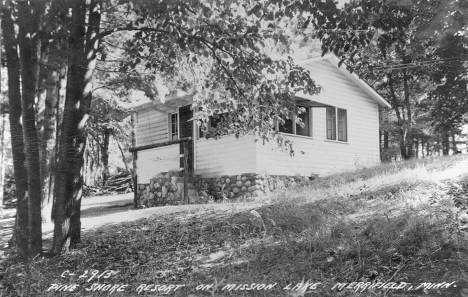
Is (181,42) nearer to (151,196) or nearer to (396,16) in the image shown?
(396,16)

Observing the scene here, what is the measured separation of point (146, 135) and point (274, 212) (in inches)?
444

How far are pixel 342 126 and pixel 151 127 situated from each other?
306 inches

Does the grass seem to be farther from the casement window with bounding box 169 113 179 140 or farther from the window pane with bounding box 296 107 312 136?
the casement window with bounding box 169 113 179 140

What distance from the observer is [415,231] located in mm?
5289

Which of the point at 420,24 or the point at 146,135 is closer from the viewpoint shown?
the point at 420,24

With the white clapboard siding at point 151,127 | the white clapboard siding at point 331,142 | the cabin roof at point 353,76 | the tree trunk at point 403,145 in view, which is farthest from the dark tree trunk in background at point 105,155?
the tree trunk at point 403,145

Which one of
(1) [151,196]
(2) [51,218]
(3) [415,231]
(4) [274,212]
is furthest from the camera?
(1) [151,196]

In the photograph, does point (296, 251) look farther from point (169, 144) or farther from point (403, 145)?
point (403, 145)

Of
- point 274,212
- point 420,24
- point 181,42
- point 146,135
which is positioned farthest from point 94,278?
point 146,135

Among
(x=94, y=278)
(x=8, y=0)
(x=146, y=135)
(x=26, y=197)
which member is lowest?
(x=94, y=278)

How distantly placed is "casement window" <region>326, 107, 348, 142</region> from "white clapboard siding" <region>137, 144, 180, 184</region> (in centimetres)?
585

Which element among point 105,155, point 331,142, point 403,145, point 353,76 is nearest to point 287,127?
point 331,142

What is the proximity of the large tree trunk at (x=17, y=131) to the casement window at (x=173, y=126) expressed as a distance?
9641mm

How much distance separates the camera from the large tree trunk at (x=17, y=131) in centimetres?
691
